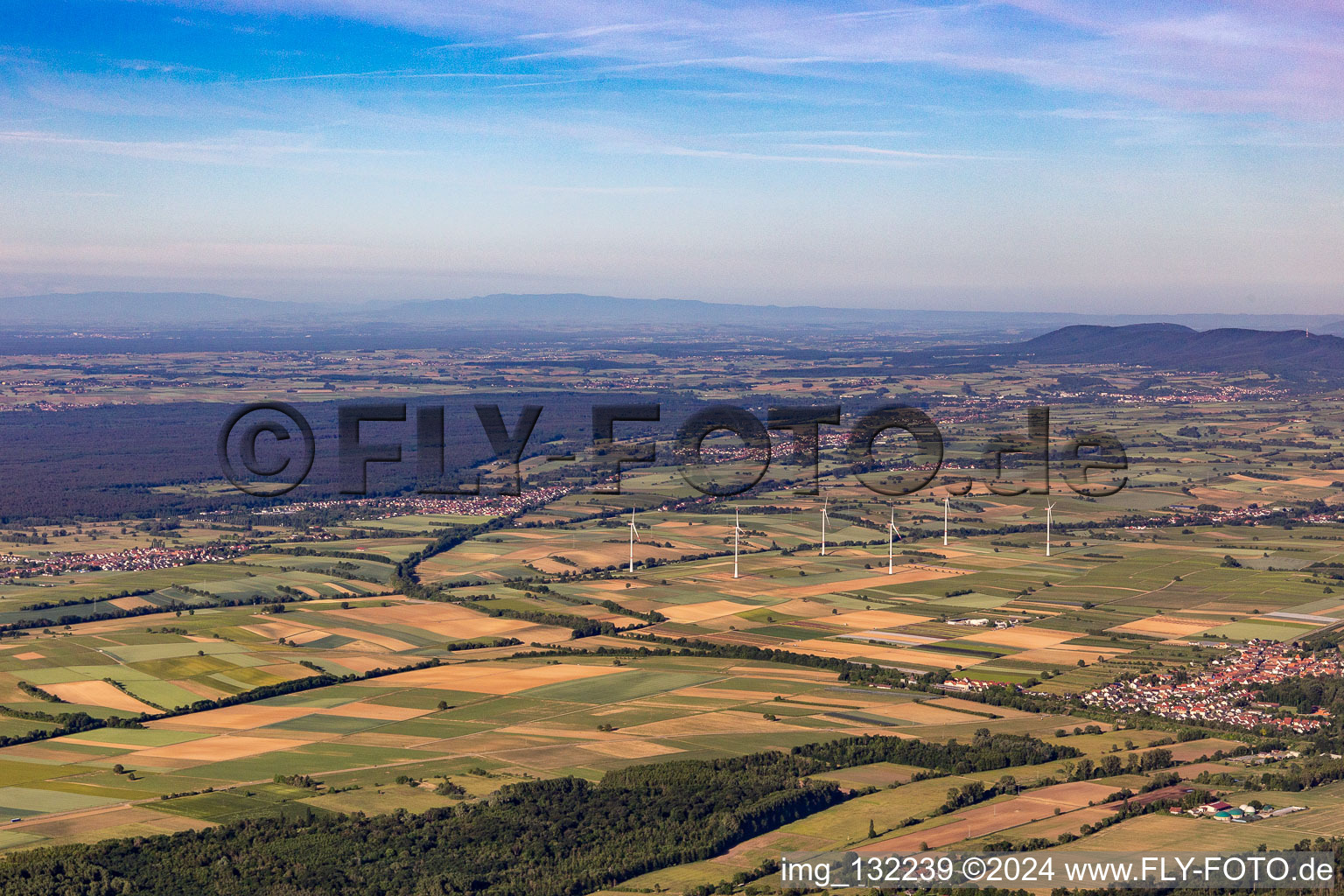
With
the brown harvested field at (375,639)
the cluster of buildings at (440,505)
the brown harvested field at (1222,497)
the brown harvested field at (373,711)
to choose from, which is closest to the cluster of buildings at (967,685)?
the brown harvested field at (373,711)

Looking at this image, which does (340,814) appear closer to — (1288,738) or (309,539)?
(1288,738)

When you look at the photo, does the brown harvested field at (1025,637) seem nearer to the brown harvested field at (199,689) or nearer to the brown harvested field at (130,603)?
the brown harvested field at (199,689)

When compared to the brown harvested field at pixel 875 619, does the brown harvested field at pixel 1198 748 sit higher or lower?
lower

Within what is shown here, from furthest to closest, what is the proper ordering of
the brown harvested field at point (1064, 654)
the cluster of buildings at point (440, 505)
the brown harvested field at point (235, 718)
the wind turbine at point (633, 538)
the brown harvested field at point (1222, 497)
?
1. the brown harvested field at point (1222, 497)
2. the cluster of buildings at point (440, 505)
3. the wind turbine at point (633, 538)
4. the brown harvested field at point (1064, 654)
5. the brown harvested field at point (235, 718)

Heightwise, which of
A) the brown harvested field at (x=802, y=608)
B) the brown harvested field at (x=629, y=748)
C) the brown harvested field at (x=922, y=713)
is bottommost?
the brown harvested field at (x=629, y=748)

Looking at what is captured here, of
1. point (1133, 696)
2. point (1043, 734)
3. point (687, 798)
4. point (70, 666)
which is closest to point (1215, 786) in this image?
point (1043, 734)

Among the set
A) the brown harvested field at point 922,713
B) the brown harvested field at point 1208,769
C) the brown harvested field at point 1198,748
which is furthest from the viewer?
the brown harvested field at point 922,713
